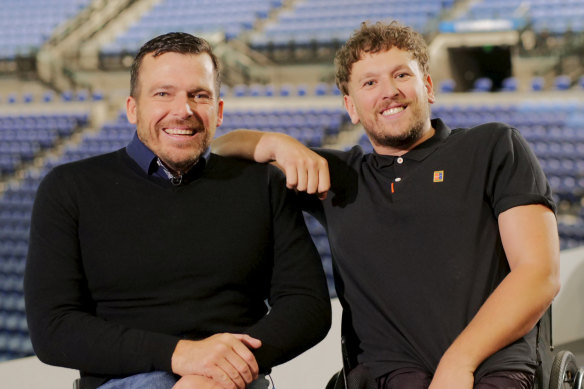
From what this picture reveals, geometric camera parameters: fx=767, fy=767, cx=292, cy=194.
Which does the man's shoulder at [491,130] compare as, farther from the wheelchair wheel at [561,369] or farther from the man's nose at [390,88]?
the wheelchair wheel at [561,369]

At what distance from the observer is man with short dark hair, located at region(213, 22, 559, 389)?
130cm

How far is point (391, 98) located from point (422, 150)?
4.7 inches

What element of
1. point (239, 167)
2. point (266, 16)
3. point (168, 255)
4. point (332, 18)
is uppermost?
point (239, 167)

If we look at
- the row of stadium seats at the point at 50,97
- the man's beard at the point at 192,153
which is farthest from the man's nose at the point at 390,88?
the row of stadium seats at the point at 50,97

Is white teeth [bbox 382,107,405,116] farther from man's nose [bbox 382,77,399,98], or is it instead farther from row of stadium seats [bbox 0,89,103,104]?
row of stadium seats [bbox 0,89,103,104]

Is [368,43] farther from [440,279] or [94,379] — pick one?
[94,379]

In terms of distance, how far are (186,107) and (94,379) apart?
0.49 meters

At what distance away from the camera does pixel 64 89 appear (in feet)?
35.4

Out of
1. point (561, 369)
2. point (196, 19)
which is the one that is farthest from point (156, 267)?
point (196, 19)

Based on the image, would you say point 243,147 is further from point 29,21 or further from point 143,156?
point 29,21

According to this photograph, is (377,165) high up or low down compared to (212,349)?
up

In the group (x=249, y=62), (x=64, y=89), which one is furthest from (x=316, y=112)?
(x=64, y=89)

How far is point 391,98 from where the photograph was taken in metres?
1.47

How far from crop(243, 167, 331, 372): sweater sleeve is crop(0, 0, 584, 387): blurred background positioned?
408 centimetres
